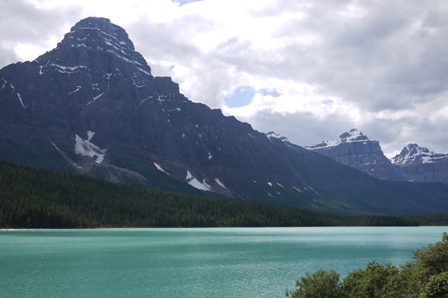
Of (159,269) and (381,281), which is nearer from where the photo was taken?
(381,281)

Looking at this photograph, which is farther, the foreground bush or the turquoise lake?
the turquoise lake

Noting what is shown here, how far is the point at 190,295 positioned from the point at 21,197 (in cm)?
15911

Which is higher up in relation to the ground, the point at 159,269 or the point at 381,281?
the point at 381,281

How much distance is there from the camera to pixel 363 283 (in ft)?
126

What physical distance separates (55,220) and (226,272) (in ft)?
447

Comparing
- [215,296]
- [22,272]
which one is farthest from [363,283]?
[22,272]

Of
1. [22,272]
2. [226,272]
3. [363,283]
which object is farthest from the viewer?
[226,272]

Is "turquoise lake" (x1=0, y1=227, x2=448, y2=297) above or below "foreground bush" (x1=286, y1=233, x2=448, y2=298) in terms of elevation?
below

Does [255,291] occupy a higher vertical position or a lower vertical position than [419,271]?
lower

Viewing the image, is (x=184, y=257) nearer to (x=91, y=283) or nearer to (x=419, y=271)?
(x=91, y=283)

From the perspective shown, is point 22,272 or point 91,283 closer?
point 91,283

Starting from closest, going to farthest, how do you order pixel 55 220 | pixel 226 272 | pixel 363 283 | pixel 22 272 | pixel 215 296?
pixel 363 283 < pixel 215 296 < pixel 22 272 < pixel 226 272 < pixel 55 220

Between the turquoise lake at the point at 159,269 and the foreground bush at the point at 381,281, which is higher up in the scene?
the foreground bush at the point at 381,281

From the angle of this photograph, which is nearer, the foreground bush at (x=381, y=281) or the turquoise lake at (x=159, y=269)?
the foreground bush at (x=381, y=281)
